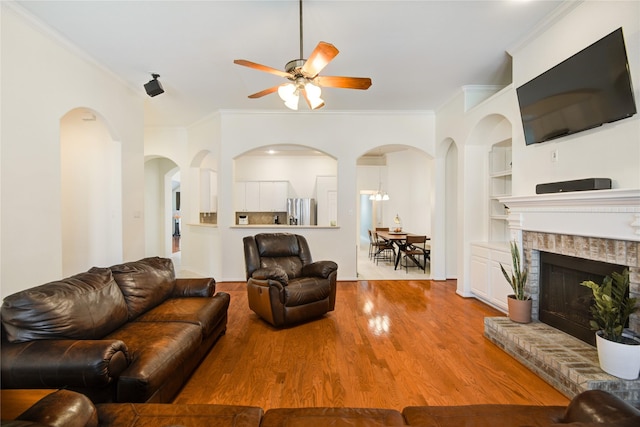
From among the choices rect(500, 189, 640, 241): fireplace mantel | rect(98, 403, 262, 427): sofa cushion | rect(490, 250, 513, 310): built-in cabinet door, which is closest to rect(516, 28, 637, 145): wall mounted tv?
rect(500, 189, 640, 241): fireplace mantel

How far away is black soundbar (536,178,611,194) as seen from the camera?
7.67 ft

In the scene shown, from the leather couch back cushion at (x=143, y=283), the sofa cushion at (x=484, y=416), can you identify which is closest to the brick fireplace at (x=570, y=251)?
the sofa cushion at (x=484, y=416)

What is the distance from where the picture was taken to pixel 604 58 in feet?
7.59

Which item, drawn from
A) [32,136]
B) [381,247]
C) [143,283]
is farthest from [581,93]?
[381,247]

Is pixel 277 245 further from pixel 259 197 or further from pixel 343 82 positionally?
pixel 259 197

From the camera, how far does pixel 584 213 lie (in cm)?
249

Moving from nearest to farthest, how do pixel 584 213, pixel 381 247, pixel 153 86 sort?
1. pixel 584 213
2. pixel 153 86
3. pixel 381 247

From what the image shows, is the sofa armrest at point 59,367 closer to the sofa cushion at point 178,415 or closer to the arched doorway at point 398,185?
the sofa cushion at point 178,415

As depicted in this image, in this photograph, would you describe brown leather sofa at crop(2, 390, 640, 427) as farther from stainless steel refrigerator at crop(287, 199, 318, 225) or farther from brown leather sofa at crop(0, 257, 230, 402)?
stainless steel refrigerator at crop(287, 199, 318, 225)

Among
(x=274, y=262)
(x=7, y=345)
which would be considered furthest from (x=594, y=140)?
(x=7, y=345)

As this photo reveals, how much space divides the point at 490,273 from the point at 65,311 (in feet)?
14.8

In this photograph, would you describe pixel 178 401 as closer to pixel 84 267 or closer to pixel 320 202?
pixel 84 267

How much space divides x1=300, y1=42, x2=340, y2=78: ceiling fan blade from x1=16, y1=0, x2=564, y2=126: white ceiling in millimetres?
637

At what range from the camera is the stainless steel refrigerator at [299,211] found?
27.3 feet
